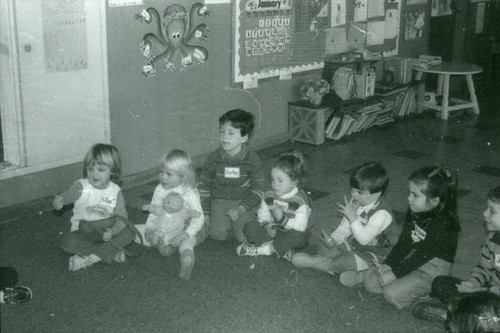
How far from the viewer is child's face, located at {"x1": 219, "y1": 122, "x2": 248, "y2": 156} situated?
3381 millimetres

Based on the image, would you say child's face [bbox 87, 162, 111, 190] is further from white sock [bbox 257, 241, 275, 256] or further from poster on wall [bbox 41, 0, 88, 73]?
poster on wall [bbox 41, 0, 88, 73]

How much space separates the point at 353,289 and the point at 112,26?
2.16 metres

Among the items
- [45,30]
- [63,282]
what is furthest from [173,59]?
[63,282]

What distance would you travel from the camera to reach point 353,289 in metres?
2.85

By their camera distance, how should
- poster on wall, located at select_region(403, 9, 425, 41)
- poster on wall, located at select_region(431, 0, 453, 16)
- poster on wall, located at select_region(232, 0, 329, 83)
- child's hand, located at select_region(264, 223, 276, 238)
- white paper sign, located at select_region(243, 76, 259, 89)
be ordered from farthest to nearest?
poster on wall, located at select_region(431, 0, 453, 16) < poster on wall, located at select_region(403, 9, 425, 41) < white paper sign, located at select_region(243, 76, 259, 89) < poster on wall, located at select_region(232, 0, 329, 83) < child's hand, located at select_region(264, 223, 276, 238)

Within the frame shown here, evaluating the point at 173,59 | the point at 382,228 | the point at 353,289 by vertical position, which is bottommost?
the point at 353,289

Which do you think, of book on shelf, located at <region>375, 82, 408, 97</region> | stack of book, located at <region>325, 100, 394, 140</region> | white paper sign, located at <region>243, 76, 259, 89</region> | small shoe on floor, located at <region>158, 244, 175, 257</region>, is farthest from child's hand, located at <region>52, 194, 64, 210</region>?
book on shelf, located at <region>375, 82, 408, 97</region>

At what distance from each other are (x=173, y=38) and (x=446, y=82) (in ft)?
10.0

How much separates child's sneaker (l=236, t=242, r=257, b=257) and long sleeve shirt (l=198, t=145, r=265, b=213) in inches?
10.7

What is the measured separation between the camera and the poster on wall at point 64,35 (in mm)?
3582

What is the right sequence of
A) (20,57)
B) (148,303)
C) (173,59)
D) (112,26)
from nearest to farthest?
(148,303) < (20,57) < (112,26) < (173,59)

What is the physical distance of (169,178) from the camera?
3125mm

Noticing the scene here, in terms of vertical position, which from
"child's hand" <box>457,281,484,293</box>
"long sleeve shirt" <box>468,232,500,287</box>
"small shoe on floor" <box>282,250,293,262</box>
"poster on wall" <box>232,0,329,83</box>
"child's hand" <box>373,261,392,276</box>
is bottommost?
"small shoe on floor" <box>282,250,293,262</box>

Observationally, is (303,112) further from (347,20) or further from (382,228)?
(382,228)
